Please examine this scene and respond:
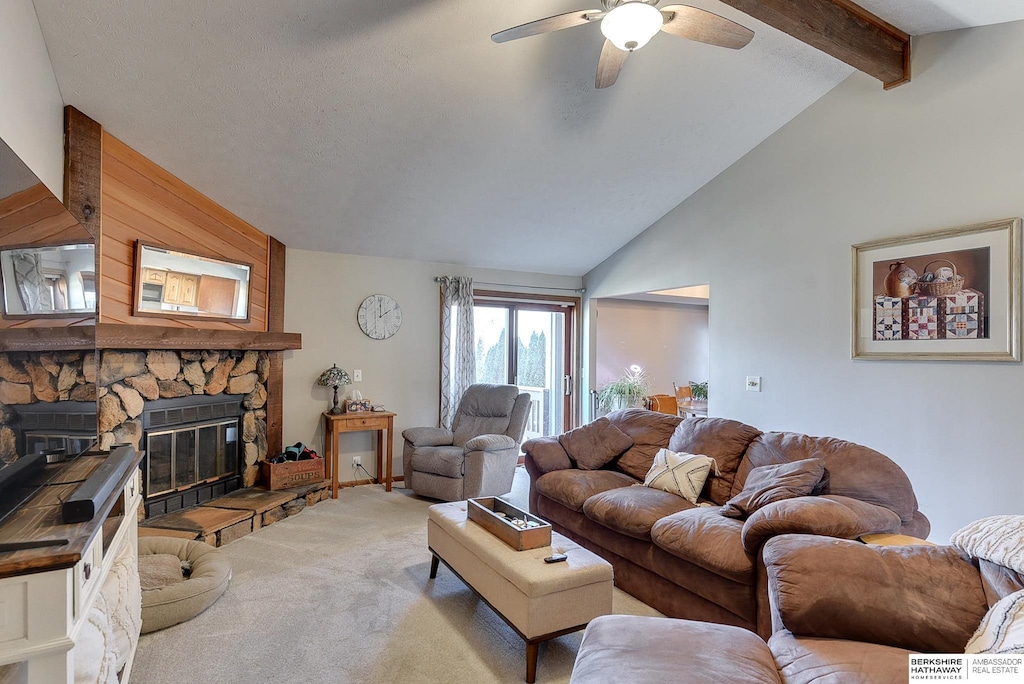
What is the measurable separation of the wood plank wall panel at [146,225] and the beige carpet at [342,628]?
1722 millimetres

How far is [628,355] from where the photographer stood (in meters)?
7.05

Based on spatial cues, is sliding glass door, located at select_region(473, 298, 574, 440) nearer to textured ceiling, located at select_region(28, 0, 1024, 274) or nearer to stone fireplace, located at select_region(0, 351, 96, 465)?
textured ceiling, located at select_region(28, 0, 1024, 274)

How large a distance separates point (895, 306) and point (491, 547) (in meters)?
2.98

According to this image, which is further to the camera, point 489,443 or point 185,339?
point 489,443

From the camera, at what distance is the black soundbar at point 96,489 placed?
1.39 m

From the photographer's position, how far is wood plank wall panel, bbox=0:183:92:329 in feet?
4.80

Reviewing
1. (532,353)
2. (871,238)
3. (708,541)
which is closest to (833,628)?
(708,541)

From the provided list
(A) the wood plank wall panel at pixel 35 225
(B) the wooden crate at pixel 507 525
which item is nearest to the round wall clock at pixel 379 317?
(B) the wooden crate at pixel 507 525

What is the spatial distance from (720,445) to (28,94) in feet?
12.9

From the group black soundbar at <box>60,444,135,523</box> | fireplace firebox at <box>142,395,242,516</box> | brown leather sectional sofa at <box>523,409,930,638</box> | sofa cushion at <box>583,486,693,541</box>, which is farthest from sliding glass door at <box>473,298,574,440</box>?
black soundbar at <box>60,444,135,523</box>

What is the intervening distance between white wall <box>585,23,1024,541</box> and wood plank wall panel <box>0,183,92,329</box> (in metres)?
4.29

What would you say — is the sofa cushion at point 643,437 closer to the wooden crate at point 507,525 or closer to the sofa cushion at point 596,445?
the sofa cushion at point 596,445

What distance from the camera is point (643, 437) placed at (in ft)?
12.3

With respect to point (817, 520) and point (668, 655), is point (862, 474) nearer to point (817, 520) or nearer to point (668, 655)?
point (817, 520)
